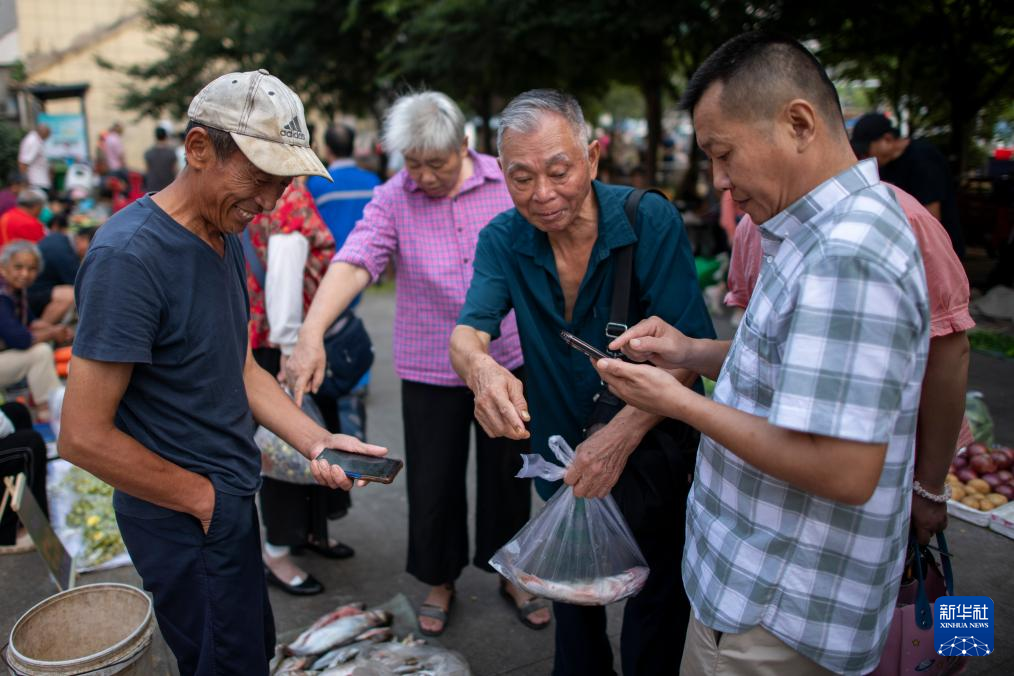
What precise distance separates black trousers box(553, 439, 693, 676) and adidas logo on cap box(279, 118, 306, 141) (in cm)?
124

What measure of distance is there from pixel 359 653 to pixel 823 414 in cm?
214

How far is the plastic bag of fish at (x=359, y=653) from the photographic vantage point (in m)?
2.66

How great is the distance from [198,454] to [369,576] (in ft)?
6.57

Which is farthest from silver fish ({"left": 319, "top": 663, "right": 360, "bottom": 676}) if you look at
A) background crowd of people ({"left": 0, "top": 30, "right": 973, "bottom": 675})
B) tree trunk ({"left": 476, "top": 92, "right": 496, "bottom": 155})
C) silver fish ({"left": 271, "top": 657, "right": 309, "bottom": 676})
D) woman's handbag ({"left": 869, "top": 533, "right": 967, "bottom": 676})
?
tree trunk ({"left": 476, "top": 92, "right": 496, "bottom": 155})

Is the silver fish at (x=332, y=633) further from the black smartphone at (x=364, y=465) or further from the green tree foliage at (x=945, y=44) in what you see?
the green tree foliage at (x=945, y=44)

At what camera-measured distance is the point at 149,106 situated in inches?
650

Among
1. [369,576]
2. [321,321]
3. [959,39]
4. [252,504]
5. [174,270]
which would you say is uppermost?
[959,39]

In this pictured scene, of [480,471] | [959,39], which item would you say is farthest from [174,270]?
[959,39]

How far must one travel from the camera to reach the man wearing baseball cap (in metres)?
1.66

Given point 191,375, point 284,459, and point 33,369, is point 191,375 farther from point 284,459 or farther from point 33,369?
point 33,369

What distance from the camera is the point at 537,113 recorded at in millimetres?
2148

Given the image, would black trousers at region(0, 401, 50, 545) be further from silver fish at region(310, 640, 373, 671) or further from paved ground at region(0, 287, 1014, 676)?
silver fish at region(310, 640, 373, 671)

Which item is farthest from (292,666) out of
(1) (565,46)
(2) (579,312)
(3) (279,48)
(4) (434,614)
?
(3) (279,48)

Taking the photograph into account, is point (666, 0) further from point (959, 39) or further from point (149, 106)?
point (149, 106)
